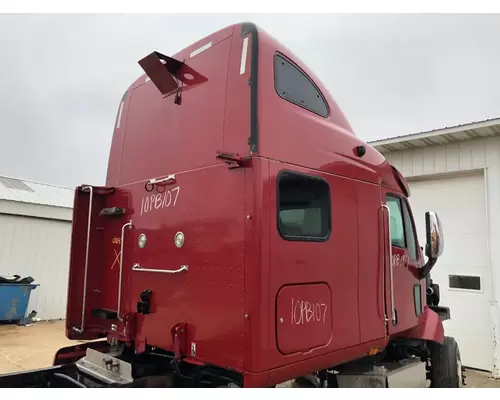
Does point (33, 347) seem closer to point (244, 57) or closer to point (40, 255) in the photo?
point (40, 255)

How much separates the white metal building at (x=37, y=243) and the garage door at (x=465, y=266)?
1014 centimetres

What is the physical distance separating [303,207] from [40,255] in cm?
1099

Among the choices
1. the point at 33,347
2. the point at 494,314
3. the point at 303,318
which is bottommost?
the point at 33,347

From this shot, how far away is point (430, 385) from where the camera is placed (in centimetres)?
477

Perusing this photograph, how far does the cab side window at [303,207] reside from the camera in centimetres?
287

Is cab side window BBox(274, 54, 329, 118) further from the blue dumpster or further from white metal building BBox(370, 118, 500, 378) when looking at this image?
the blue dumpster

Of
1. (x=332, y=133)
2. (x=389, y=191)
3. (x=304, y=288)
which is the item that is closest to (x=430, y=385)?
(x=389, y=191)

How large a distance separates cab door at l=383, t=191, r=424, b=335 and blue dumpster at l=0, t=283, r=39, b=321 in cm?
1002

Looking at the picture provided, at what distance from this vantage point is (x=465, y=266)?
737 cm

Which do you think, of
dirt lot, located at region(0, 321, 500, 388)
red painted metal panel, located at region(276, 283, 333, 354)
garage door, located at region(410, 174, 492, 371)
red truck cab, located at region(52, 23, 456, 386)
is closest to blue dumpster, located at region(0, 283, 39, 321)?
dirt lot, located at region(0, 321, 500, 388)

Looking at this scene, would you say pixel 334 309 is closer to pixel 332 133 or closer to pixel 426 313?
pixel 332 133

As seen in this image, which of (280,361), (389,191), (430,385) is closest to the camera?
(280,361)

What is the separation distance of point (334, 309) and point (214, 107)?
179cm

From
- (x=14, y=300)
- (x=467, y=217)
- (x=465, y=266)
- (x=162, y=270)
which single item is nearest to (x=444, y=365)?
(x=465, y=266)
